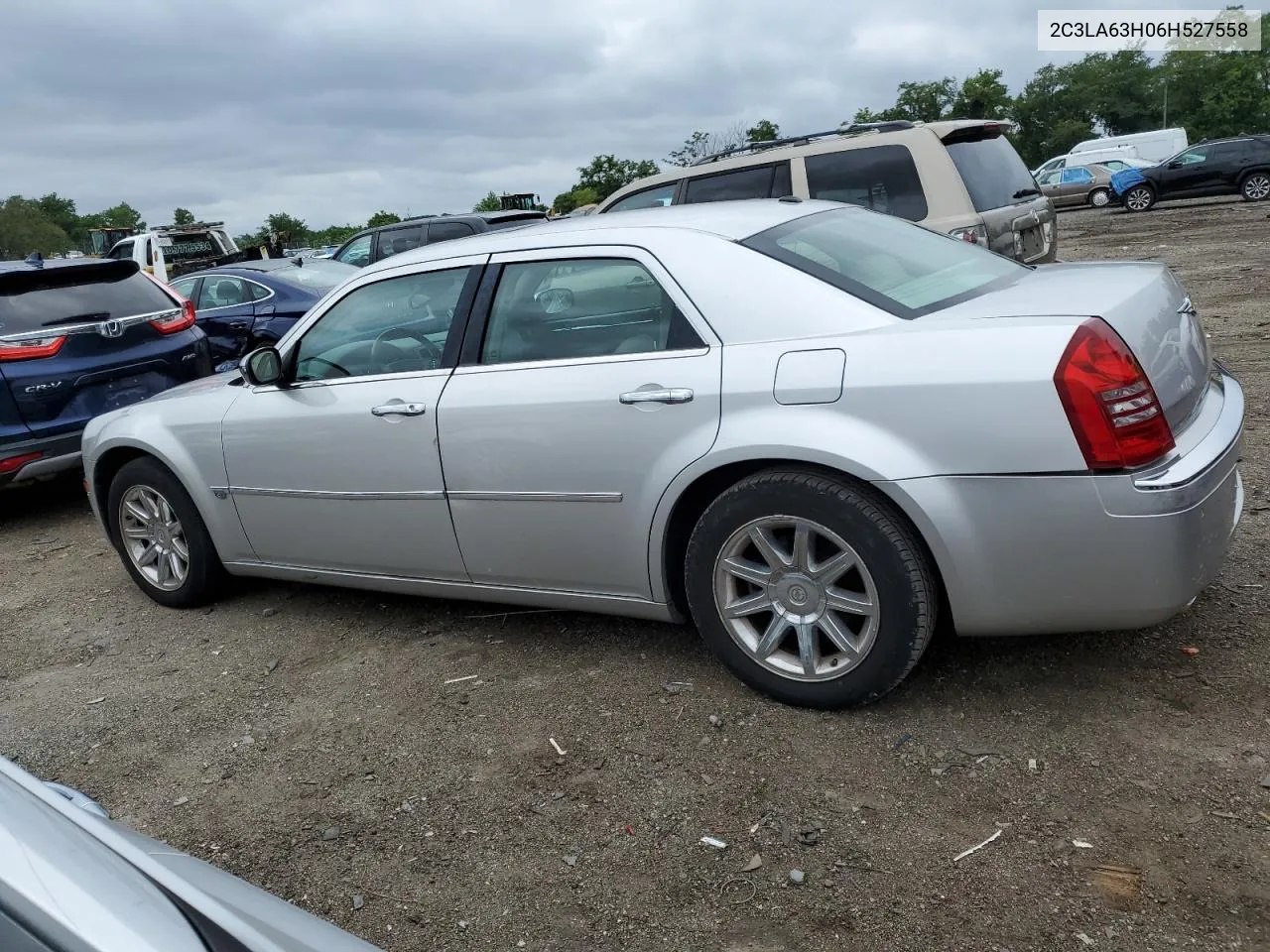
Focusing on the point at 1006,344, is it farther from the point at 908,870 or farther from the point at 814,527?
the point at 908,870

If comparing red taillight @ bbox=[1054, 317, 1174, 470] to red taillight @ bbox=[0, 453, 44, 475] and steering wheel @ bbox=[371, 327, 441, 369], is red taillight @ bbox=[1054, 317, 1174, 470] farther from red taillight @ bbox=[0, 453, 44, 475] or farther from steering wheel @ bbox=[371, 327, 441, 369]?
red taillight @ bbox=[0, 453, 44, 475]

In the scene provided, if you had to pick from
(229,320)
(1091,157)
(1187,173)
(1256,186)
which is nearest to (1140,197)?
(1187,173)

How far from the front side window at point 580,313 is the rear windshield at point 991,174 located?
4.28 meters

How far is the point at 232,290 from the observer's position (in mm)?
10453

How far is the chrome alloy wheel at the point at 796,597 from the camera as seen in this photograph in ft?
9.82

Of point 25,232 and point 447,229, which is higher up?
point 25,232

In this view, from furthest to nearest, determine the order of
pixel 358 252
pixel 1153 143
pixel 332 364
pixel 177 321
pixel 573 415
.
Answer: pixel 1153 143 → pixel 358 252 → pixel 177 321 → pixel 332 364 → pixel 573 415

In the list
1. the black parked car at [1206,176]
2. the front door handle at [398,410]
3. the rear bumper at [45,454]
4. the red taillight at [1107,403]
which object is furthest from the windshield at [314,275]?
the black parked car at [1206,176]

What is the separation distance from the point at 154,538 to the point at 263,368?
1.27 meters

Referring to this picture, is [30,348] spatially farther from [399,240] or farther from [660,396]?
[399,240]

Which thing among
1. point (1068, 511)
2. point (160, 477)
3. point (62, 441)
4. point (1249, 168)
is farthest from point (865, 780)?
point (1249, 168)

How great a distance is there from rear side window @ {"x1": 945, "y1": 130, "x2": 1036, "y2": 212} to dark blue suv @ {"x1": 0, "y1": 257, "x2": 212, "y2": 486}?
18.1ft

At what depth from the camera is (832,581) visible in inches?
119

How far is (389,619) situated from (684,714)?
1672 mm
